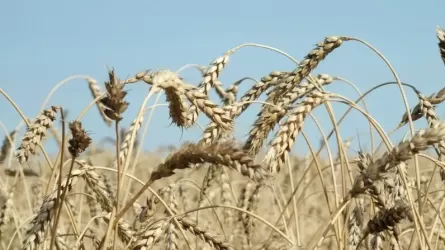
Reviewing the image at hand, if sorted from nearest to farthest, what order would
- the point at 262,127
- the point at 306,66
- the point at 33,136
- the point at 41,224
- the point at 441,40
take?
the point at 41,224 → the point at 262,127 → the point at 33,136 → the point at 306,66 → the point at 441,40

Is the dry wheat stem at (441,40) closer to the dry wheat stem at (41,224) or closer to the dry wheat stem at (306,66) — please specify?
the dry wheat stem at (306,66)

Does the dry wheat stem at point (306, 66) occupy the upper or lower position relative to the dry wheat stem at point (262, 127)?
upper

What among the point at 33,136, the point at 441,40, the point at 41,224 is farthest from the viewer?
the point at 441,40

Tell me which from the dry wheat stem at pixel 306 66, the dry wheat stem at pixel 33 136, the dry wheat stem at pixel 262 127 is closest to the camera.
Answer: the dry wheat stem at pixel 262 127

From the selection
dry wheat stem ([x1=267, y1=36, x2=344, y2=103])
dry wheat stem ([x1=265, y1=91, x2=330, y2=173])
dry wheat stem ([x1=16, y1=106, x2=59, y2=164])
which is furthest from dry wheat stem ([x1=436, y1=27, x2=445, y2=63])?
dry wheat stem ([x1=16, y1=106, x2=59, y2=164])

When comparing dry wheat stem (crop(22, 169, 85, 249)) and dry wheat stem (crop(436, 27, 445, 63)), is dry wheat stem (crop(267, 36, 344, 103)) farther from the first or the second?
dry wheat stem (crop(22, 169, 85, 249))

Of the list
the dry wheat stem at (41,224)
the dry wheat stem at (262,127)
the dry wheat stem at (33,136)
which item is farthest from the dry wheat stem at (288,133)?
the dry wheat stem at (33,136)

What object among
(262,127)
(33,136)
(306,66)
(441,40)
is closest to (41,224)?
(33,136)

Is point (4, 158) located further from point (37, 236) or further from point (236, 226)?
point (37, 236)

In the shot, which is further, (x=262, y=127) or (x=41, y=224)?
(x=262, y=127)

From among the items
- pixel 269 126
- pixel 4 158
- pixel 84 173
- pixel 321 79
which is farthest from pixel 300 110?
pixel 4 158

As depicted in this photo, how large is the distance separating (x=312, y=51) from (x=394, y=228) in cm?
78

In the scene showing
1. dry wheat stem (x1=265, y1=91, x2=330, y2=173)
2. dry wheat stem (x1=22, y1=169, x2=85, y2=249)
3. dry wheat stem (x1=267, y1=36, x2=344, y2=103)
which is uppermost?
dry wheat stem (x1=267, y1=36, x2=344, y2=103)

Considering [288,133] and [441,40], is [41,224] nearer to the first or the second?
[288,133]
